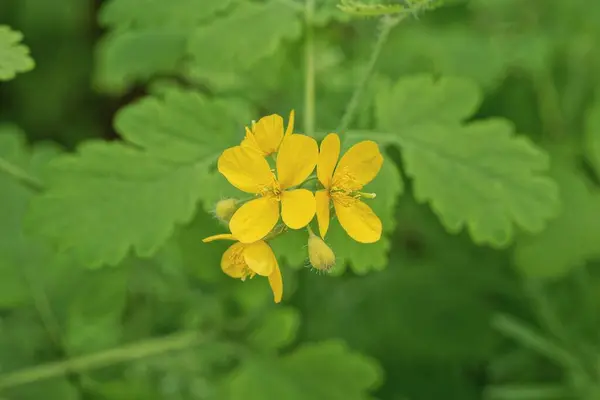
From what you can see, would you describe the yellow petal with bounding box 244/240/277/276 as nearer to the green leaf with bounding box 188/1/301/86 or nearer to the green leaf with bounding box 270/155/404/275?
the green leaf with bounding box 270/155/404/275

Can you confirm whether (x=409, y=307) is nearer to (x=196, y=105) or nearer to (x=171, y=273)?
(x=171, y=273)

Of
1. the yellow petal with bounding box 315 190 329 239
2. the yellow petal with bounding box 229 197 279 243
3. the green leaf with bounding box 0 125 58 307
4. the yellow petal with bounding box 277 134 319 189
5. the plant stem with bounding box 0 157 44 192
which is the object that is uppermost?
the yellow petal with bounding box 277 134 319 189

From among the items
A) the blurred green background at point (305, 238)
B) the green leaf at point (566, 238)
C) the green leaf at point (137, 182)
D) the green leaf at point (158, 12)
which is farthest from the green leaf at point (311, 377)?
the green leaf at point (158, 12)

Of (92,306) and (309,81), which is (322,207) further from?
(92,306)

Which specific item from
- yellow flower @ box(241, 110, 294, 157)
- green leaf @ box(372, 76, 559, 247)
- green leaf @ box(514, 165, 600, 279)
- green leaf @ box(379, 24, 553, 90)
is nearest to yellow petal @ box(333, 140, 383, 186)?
yellow flower @ box(241, 110, 294, 157)

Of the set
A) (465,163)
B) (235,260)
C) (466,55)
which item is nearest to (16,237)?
(235,260)

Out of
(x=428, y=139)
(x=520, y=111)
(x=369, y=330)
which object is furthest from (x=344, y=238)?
(x=520, y=111)

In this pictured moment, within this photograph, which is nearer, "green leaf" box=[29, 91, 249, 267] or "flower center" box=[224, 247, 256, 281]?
"flower center" box=[224, 247, 256, 281]

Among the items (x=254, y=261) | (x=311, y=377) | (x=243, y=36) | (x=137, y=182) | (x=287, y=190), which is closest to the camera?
(x=254, y=261)
